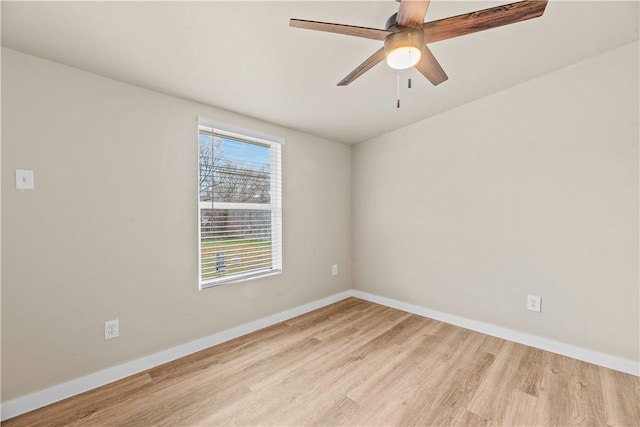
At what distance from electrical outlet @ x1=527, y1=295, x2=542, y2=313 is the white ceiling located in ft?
6.26

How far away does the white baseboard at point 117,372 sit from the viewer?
1623 millimetres

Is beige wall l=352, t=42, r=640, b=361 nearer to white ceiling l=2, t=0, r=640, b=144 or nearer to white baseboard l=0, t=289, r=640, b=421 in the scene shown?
white baseboard l=0, t=289, r=640, b=421

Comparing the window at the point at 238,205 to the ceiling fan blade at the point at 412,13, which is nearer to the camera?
the ceiling fan blade at the point at 412,13

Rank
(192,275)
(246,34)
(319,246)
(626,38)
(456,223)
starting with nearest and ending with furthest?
1. (246,34)
2. (626,38)
3. (192,275)
4. (456,223)
5. (319,246)

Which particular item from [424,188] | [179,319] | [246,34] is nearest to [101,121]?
[246,34]

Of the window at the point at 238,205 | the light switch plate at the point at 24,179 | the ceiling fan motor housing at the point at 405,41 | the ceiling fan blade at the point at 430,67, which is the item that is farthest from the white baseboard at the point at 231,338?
the ceiling fan motor housing at the point at 405,41

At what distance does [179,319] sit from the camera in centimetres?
226

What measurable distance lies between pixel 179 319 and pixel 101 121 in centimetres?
160

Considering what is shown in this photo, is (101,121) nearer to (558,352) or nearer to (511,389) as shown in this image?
(511,389)

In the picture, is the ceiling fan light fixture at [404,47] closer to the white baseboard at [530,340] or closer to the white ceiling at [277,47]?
the white ceiling at [277,47]

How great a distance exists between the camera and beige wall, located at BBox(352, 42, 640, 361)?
2051 mm

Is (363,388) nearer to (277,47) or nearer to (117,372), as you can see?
(117,372)

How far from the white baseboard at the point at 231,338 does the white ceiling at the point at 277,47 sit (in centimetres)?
207

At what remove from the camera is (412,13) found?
1156 millimetres
